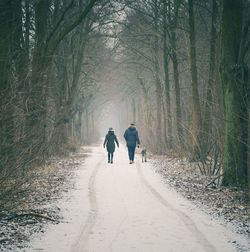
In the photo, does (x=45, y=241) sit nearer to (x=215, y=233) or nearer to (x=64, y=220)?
(x=64, y=220)

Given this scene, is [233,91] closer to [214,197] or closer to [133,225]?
[214,197]

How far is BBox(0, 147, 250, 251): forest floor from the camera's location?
7.43m

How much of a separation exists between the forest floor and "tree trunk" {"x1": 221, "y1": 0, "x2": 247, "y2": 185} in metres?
0.75

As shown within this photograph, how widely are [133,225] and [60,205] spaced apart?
8.49 ft

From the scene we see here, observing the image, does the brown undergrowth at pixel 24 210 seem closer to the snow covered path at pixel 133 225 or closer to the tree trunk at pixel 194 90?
the snow covered path at pixel 133 225

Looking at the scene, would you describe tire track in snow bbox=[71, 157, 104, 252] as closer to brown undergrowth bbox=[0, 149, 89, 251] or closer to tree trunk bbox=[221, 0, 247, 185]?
brown undergrowth bbox=[0, 149, 89, 251]

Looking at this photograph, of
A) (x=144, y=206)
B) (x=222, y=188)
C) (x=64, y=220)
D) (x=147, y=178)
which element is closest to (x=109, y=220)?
(x=64, y=220)

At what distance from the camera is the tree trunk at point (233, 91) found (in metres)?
11.2

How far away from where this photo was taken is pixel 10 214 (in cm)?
834

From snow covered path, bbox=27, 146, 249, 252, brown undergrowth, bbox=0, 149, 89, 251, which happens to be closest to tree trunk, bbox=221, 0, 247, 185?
snow covered path, bbox=27, 146, 249, 252

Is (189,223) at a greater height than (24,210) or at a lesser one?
lesser

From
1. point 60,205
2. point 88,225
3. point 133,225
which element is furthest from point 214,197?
point 88,225

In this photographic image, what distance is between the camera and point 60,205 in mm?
9828

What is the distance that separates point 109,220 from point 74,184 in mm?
5275
